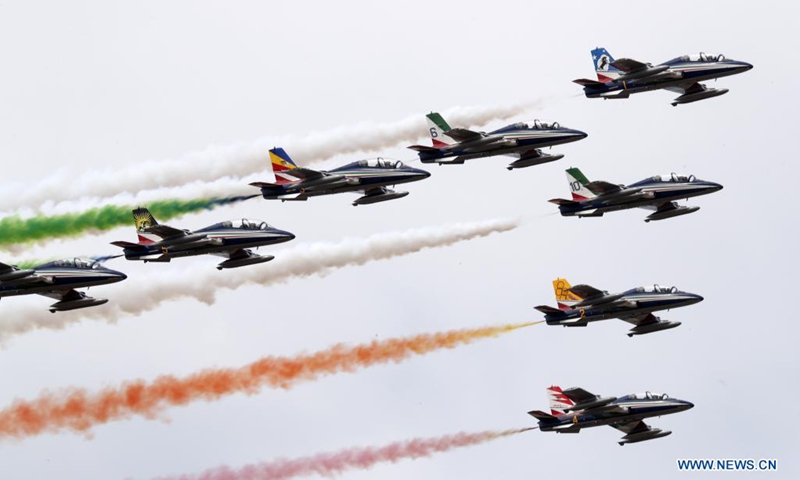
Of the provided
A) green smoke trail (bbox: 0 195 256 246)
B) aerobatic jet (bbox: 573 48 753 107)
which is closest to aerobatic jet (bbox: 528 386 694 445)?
aerobatic jet (bbox: 573 48 753 107)

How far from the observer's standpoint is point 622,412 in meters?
109

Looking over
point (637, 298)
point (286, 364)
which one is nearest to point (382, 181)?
point (286, 364)

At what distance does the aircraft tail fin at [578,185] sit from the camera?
107062mm

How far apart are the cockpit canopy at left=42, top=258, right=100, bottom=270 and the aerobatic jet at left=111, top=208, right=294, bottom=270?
7.50 feet

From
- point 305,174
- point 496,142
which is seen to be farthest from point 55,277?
point 496,142

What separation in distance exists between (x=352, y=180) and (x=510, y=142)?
1184cm

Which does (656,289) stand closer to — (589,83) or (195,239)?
(589,83)

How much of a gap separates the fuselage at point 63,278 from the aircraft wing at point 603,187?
33034 millimetres

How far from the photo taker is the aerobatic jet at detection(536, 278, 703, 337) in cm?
10569

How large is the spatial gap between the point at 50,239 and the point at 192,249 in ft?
30.4

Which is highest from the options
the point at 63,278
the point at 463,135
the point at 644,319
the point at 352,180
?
the point at 463,135

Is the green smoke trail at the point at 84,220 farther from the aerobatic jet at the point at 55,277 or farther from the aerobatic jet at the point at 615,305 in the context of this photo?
the aerobatic jet at the point at 615,305

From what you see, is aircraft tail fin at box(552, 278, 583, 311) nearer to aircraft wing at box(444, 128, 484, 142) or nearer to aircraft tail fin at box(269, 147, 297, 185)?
aircraft wing at box(444, 128, 484, 142)

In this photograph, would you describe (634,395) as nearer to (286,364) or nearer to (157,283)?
(286,364)
